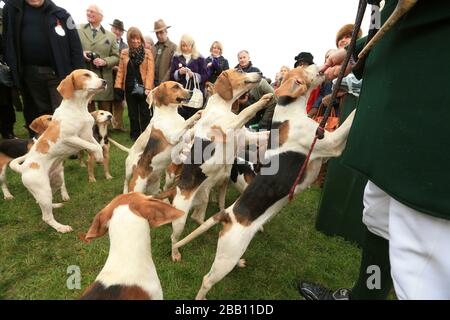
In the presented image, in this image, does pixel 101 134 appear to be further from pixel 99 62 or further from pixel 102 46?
pixel 102 46

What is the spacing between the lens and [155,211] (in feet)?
6.10

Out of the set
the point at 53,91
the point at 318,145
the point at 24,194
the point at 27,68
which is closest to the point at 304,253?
the point at 318,145

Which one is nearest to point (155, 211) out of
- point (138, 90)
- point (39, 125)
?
point (39, 125)

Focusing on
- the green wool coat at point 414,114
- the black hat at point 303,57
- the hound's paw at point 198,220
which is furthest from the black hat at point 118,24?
the green wool coat at point 414,114

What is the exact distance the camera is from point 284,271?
10.1ft

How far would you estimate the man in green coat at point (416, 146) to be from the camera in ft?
3.36

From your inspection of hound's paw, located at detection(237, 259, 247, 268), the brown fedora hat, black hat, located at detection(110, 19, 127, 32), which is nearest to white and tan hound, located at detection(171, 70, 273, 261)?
hound's paw, located at detection(237, 259, 247, 268)

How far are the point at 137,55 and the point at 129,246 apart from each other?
6557 millimetres

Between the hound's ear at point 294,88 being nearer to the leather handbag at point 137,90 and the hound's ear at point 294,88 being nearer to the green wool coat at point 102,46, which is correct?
the leather handbag at point 137,90

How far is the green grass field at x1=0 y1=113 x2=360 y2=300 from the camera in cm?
283

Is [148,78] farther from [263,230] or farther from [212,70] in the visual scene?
[263,230]

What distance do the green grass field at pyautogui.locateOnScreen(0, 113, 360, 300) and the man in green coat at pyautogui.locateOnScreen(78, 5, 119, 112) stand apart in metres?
4.23

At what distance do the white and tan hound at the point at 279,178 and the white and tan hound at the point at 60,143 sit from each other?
233cm
